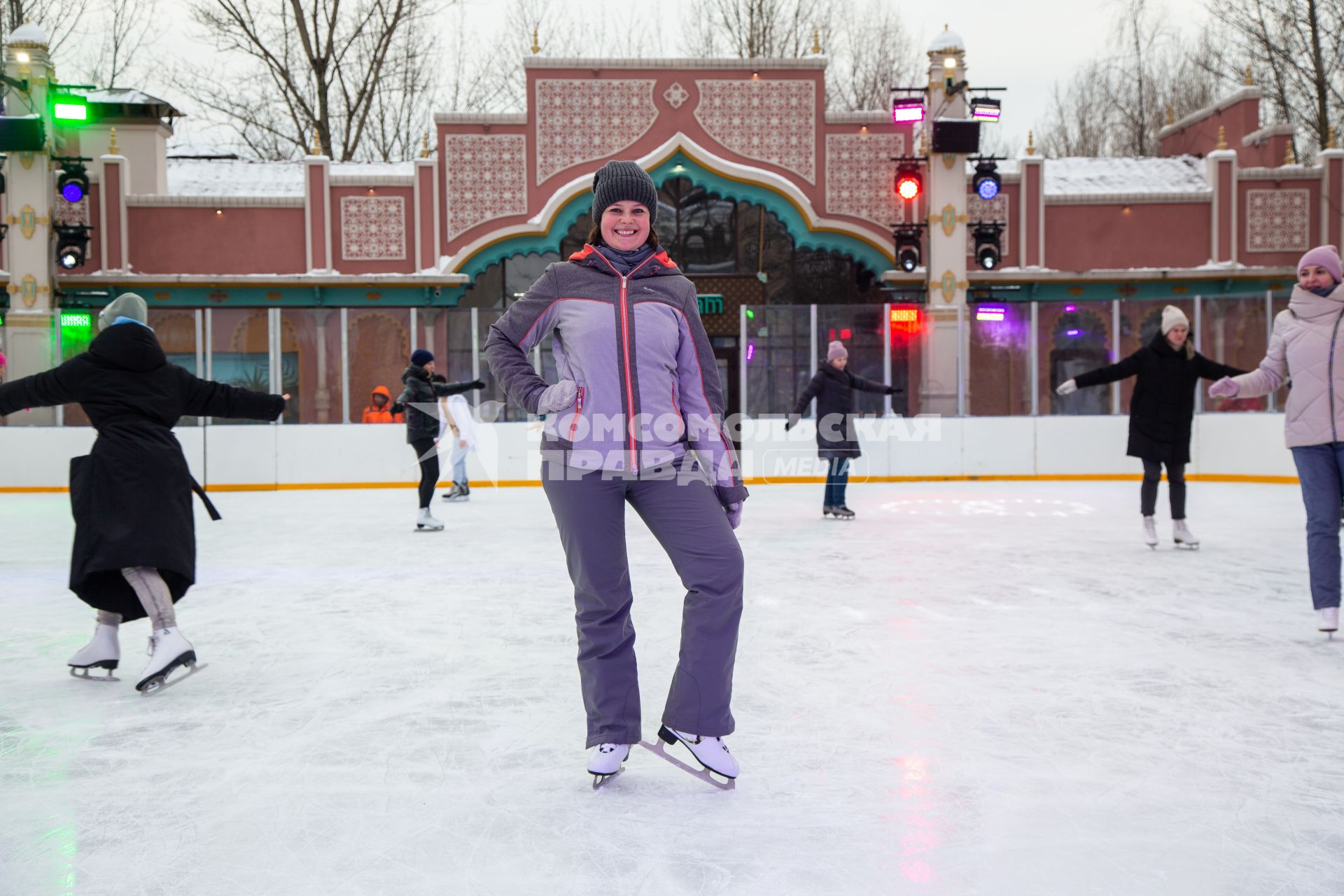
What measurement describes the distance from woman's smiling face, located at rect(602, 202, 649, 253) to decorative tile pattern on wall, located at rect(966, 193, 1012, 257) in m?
16.2

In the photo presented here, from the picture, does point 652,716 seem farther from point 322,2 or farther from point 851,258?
point 322,2

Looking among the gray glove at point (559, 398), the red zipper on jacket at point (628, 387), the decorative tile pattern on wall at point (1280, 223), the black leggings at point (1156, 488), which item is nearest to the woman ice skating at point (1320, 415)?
the black leggings at point (1156, 488)

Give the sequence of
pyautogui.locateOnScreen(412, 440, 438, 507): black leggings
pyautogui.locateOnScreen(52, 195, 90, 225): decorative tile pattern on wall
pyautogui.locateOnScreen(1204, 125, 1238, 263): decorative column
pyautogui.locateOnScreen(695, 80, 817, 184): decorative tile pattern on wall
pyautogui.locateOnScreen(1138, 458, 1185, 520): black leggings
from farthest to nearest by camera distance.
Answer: pyautogui.locateOnScreen(1204, 125, 1238, 263): decorative column, pyautogui.locateOnScreen(695, 80, 817, 184): decorative tile pattern on wall, pyautogui.locateOnScreen(52, 195, 90, 225): decorative tile pattern on wall, pyautogui.locateOnScreen(412, 440, 438, 507): black leggings, pyautogui.locateOnScreen(1138, 458, 1185, 520): black leggings

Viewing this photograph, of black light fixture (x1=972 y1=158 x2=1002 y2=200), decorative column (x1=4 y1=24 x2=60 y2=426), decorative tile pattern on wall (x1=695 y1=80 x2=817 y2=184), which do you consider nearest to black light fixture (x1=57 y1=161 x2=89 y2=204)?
decorative column (x1=4 y1=24 x2=60 y2=426)

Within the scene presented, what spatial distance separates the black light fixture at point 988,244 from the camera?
57.5ft

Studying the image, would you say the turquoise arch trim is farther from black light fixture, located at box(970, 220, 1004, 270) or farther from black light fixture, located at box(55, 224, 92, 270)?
black light fixture, located at box(55, 224, 92, 270)

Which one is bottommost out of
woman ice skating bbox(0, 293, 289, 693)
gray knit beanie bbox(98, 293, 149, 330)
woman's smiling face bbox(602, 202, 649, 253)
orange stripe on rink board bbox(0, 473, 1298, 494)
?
orange stripe on rink board bbox(0, 473, 1298, 494)

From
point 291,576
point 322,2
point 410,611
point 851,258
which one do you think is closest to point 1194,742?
point 410,611

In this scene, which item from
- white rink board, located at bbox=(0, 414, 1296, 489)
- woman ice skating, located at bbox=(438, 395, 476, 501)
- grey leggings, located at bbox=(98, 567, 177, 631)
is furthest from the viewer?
white rink board, located at bbox=(0, 414, 1296, 489)

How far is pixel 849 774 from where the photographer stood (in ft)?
9.52

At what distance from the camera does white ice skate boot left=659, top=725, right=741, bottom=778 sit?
2.77 m

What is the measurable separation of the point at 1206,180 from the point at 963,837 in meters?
19.5

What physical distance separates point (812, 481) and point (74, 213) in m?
11.8

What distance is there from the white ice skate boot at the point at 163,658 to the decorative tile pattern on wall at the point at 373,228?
15.0 meters
